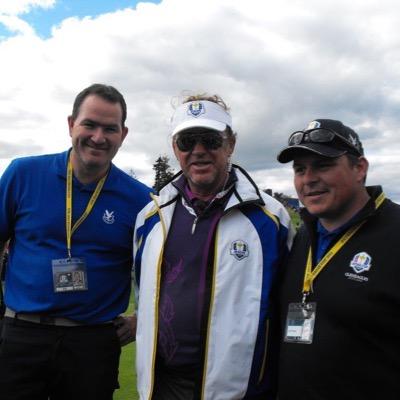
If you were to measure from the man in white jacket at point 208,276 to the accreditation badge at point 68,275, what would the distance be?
17.8 inches

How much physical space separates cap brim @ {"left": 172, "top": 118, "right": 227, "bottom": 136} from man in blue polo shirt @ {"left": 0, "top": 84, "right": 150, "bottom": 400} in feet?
2.04

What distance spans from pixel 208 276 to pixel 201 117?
40.1 inches

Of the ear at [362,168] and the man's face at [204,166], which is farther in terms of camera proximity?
the man's face at [204,166]

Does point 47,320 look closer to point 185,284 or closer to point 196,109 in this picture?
point 185,284

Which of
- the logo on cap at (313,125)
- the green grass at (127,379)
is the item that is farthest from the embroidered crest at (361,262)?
the green grass at (127,379)

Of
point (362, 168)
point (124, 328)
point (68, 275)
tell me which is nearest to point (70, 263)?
point (68, 275)

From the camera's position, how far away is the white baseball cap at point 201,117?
9.74ft

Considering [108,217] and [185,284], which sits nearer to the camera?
[185,284]

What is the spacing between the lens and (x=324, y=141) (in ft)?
8.56

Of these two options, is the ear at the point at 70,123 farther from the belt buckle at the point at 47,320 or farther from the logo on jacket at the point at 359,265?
the logo on jacket at the point at 359,265

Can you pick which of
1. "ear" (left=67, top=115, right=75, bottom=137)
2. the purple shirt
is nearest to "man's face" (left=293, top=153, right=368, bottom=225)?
the purple shirt

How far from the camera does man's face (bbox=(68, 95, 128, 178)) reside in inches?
129

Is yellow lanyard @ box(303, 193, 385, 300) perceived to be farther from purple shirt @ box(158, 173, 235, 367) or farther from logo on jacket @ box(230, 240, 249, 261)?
purple shirt @ box(158, 173, 235, 367)

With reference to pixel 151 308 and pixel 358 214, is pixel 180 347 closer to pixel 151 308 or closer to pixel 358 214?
pixel 151 308
